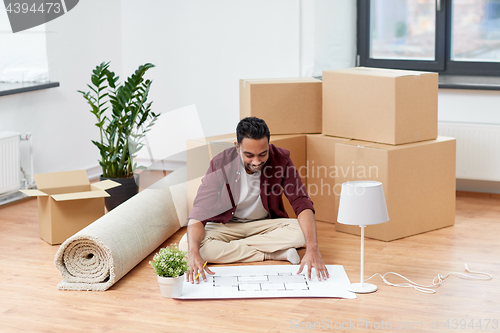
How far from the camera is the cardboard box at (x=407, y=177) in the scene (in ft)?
10.2

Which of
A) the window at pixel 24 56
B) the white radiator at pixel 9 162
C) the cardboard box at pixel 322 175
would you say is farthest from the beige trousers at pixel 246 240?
the window at pixel 24 56

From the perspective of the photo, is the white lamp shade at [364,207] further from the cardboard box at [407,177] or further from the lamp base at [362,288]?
the cardboard box at [407,177]

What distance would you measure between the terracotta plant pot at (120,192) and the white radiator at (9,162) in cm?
71

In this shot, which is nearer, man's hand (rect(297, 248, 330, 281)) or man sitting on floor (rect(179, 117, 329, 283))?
man's hand (rect(297, 248, 330, 281))

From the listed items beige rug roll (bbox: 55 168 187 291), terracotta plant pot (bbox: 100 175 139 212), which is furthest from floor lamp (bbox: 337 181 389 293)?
terracotta plant pot (bbox: 100 175 139 212)

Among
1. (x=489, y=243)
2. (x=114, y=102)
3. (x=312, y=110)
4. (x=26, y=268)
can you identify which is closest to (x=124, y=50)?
(x=114, y=102)

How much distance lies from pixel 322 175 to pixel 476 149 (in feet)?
3.85

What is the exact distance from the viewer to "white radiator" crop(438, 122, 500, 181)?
3951 mm

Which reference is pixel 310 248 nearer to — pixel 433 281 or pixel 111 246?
pixel 433 281

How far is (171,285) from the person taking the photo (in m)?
2.39

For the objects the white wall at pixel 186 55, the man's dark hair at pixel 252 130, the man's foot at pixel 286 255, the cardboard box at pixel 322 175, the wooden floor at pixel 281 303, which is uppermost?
the white wall at pixel 186 55

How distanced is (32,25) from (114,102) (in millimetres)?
983

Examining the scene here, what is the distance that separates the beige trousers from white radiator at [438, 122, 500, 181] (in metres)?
1.66

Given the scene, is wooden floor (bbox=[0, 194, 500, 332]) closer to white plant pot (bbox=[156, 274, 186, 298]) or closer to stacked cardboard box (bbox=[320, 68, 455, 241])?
white plant pot (bbox=[156, 274, 186, 298])
